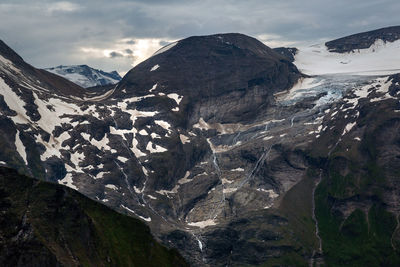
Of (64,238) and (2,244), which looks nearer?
(2,244)

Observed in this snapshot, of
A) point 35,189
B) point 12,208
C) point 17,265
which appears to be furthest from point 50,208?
point 17,265

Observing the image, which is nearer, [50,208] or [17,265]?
[17,265]

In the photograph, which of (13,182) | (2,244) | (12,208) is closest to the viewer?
(2,244)

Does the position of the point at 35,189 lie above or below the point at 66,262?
above

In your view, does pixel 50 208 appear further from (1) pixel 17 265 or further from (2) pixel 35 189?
(1) pixel 17 265

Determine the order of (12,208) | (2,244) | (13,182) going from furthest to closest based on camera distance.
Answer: (13,182) < (12,208) < (2,244)

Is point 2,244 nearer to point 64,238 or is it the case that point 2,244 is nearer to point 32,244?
point 32,244

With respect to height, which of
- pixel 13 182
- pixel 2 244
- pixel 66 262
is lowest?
pixel 66 262

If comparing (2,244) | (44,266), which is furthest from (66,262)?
(2,244)

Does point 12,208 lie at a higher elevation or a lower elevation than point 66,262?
higher
